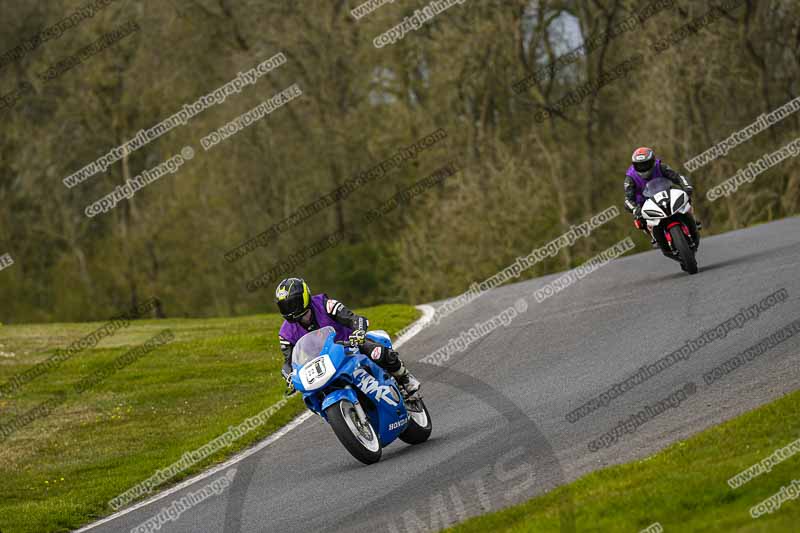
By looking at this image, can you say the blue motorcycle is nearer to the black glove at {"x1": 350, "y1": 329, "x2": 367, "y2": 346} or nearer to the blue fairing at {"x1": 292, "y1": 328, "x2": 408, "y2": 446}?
the blue fairing at {"x1": 292, "y1": 328, "x2": 408, "y2": 446}

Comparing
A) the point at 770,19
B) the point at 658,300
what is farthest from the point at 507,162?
the point at 658,300

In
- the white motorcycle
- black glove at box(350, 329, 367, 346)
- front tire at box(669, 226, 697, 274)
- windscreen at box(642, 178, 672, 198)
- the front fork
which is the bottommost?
front tire at box(669, 226, 697, 274)

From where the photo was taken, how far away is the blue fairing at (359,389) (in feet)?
38.7

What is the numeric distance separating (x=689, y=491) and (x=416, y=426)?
4.58 m

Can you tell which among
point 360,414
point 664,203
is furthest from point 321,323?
point 664,203

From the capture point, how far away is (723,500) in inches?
Result: 327

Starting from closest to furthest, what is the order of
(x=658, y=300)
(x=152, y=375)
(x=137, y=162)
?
(x=658, y=300), (x=152, y=375), (x=137, y=162)

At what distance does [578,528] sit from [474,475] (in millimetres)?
2492

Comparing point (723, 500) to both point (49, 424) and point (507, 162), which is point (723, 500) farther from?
Result: point (507, 162)

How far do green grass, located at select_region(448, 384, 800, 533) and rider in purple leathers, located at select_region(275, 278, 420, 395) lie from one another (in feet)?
10.3

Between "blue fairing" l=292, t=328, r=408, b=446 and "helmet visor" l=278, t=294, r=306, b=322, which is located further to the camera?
"helmet visor" l=278, t=294, r=306, b=322

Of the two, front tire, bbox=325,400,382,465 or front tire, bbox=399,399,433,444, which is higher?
front tire, bbox=325,400,382,465

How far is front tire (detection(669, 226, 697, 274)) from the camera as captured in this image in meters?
18.6

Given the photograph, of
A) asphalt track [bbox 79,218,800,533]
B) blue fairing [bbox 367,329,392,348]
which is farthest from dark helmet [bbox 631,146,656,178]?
blue fairing [bbox 367,329,392,348]
